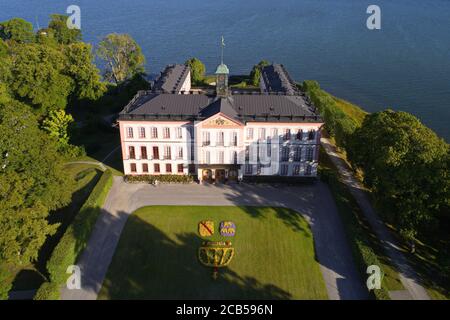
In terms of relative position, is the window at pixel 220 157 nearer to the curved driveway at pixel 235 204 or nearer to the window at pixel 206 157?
the window at pixel 206 157

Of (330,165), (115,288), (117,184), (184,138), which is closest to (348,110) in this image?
(330,165)

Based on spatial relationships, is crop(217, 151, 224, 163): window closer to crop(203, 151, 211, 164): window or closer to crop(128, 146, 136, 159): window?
crop(203, 151, 211, 164): window

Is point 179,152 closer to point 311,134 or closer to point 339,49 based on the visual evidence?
point 311,134

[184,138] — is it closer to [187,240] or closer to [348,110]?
[187,240]

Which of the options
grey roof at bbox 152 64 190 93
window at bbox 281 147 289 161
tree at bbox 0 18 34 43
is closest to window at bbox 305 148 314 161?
window at bbox 281 147 289 161

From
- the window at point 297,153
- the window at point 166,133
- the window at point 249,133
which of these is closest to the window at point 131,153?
the window at point 166,133

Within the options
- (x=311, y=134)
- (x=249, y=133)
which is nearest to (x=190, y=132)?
(x=249, y=133)
